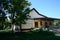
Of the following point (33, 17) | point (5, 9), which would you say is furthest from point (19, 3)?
point (33, 17)

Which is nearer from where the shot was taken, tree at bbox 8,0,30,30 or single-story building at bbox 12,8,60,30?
tree at bbox 8,0,30,30

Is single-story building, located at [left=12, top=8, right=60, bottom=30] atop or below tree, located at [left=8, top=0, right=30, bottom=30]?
below

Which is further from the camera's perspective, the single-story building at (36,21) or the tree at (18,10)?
the single-story building at (36,21)

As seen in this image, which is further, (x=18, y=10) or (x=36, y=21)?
(x=36, y=21)

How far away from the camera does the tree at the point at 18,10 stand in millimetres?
21234

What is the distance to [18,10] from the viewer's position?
21.4 metres

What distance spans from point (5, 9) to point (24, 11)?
2.50 metres

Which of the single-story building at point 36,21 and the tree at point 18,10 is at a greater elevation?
the tree at point 18,10

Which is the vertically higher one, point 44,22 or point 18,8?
point 18,8

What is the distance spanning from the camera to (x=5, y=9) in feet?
71.9

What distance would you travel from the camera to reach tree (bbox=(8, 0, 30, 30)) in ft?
69.7

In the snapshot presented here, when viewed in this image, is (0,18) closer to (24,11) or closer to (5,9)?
(5,9)

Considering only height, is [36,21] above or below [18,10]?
below

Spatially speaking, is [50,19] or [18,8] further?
[50,19]
